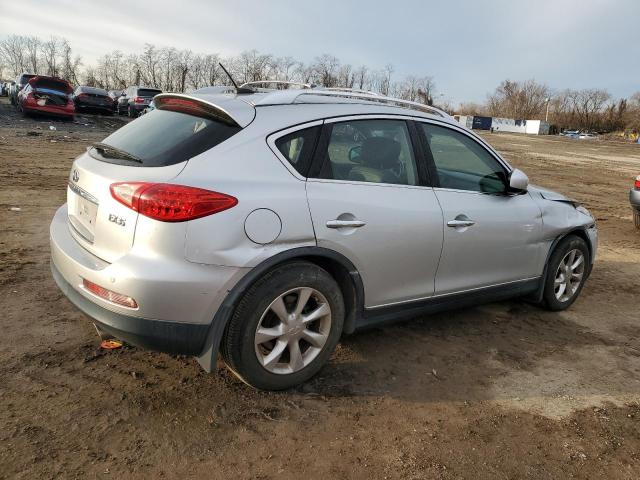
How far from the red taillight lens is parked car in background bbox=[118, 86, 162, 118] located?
2534cm

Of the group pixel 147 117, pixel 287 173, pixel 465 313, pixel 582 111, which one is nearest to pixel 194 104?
pixel 147 117

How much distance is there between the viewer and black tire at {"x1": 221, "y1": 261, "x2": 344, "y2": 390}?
2732mm

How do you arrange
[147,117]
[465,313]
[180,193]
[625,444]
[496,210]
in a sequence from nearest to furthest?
[180,193] < [625,444] < [147,117] < [496,210] < [465,313]

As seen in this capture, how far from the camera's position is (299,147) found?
9.88ft

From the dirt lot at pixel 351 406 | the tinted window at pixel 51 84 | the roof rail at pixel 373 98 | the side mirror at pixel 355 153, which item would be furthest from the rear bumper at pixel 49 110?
the side mirror at pixel 355 153

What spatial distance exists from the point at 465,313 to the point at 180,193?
293cm

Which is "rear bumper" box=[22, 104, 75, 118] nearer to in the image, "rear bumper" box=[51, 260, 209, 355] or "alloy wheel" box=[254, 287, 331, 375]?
"rear bumper" box=[51, 260, 209, 355]

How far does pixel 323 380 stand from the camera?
10.6 feet

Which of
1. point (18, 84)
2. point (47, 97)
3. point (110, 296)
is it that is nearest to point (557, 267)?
point (110, 296)

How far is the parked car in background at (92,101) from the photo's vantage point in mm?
25578

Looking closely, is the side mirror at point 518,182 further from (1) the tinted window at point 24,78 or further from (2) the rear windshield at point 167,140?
(1) the tinted window at point 24,78

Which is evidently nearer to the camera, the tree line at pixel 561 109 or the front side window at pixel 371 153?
the front side window at pixel 371 153

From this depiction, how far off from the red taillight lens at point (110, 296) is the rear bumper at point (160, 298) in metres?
0.02

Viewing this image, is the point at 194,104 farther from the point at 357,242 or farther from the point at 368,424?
the point at 368,424
